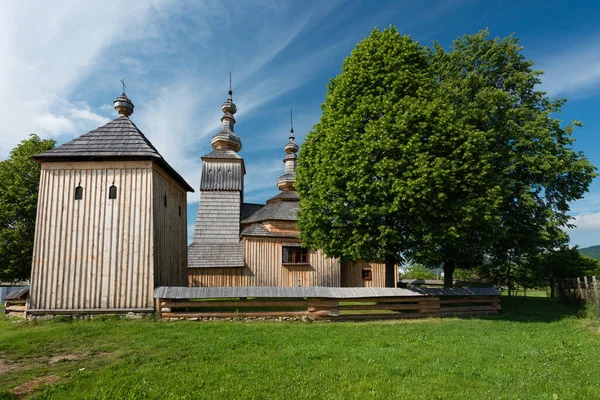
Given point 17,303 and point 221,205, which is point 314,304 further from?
point 221,205

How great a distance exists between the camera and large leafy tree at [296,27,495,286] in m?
13.8

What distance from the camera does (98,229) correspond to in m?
12.6

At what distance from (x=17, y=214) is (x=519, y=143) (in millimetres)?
27453

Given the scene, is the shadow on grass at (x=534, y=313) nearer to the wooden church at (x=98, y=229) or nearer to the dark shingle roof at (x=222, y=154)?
the wooden church at (x=98, y=229)

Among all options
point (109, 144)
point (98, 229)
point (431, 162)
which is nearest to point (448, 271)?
point (431, 162)

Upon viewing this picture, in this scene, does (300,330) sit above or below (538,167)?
below

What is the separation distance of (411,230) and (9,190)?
2155 cm

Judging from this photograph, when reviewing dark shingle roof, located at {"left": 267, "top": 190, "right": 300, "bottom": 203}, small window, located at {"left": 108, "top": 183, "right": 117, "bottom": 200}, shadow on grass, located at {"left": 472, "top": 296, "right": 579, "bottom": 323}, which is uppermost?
dark shingle roof, located at {"left": 267, "top": 190, "right": 300, "bottom": 203}

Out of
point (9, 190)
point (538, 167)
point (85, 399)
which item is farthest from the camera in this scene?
point (9, 190)

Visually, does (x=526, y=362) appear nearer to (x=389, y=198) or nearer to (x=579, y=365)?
(x=579, y=365)

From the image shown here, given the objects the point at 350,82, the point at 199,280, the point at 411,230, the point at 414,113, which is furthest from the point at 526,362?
the point at 199,280

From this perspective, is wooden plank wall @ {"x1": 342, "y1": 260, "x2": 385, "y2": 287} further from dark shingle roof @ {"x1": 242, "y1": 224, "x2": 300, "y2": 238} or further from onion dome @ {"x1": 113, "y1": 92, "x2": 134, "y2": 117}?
onion dome @ {"x1": 113, "y1": 92, "x2": 134, "y2": 117}

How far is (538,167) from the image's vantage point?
59.5 feet

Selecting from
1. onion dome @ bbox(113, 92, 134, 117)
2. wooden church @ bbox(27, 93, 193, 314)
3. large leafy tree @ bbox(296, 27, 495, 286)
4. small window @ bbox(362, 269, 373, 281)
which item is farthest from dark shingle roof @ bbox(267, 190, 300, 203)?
wooden church @ bbox(27, 93, 193, 314)
